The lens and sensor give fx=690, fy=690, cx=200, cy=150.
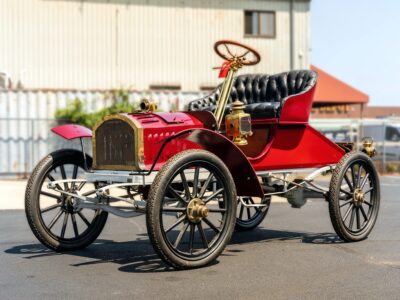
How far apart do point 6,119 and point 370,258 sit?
1530 centimetres

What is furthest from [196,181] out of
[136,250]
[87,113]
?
[87,113]

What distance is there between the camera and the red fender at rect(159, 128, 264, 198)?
19.4 ft

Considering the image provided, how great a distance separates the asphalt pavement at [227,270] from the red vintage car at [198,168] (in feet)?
0.83

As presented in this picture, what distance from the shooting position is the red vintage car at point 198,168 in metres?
5.58

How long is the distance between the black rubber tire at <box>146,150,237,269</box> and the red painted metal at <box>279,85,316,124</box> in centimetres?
132

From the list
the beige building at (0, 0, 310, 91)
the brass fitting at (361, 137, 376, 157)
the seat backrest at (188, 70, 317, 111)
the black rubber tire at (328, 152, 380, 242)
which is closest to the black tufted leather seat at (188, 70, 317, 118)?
the seat backrest at (188, 70, 317, 111)

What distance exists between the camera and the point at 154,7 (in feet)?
80.5

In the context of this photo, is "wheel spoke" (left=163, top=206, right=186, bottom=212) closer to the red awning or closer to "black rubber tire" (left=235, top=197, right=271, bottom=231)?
"black rubber tire" (left=235, top=197, right=271, bottom=231)

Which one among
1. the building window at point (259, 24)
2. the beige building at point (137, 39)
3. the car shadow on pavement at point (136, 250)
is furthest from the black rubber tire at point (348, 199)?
the building window at point (259, 24)

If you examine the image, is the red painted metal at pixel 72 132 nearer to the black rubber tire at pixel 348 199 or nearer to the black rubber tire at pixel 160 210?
the black rubber tire at pixel 160 210

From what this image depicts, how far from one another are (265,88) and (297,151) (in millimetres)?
1243

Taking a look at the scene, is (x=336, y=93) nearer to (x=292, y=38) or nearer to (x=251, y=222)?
(x=292, y=38)

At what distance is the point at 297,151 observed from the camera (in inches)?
278

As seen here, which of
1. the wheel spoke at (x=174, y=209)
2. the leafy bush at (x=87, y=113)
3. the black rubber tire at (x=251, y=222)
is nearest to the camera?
the wheel spoke at (x=174, y=209)
